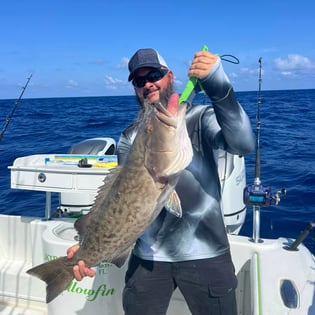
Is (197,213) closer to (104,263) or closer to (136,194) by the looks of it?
(136,194)

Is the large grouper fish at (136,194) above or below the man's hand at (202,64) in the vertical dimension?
below

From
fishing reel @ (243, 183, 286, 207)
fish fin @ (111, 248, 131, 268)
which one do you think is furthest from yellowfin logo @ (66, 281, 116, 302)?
fishing reel @ (243, 183, 286, 207)

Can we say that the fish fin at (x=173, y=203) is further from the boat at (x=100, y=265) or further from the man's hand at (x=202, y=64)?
the man's hand at (x=202, y=64)

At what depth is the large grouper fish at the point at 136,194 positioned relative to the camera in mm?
1999

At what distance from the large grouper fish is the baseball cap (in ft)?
1.87

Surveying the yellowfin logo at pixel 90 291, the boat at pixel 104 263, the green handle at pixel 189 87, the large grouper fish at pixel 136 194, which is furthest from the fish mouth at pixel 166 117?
the yellowfin logo at pixel 90 291

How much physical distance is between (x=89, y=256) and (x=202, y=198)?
0.85 metres

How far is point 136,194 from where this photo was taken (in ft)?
7.00

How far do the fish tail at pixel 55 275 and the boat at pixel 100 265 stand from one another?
617 mm

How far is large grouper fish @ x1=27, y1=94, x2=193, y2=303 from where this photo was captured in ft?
6.56

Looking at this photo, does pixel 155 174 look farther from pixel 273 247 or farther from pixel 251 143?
pixel 273 247

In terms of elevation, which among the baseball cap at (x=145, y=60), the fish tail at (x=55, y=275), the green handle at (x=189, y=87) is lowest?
Result: the fish tail at (x=55, y=275)

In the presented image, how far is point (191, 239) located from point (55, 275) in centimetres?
94

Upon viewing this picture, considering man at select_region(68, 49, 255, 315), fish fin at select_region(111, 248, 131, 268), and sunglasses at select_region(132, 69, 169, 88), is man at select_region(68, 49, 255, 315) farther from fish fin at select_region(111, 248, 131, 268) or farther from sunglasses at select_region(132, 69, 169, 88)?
fish fin at select_region(111, 248, 131, 268)
